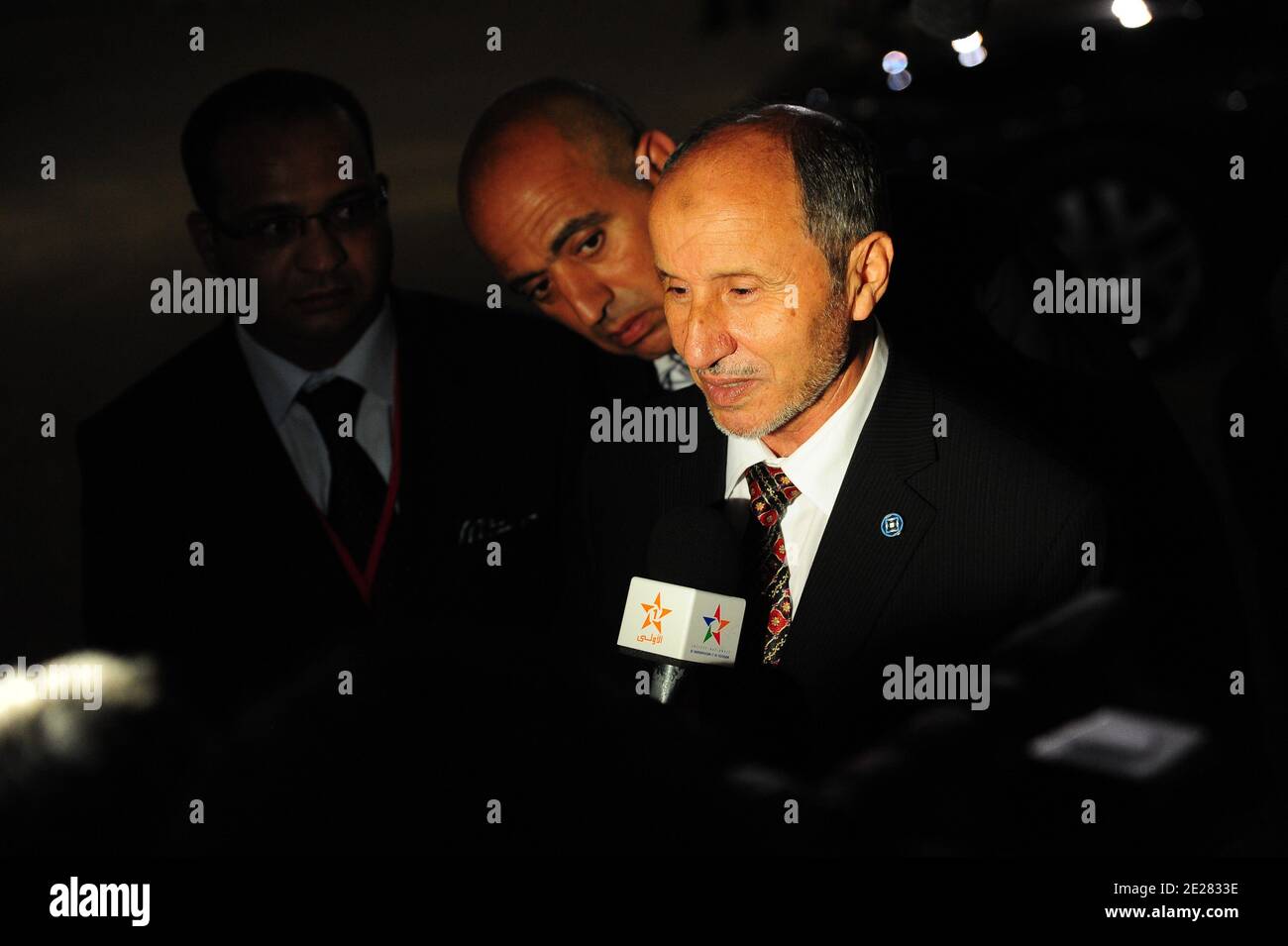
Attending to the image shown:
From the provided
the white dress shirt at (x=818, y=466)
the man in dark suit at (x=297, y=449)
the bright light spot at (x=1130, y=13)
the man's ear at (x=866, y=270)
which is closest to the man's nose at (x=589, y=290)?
the man in dark suit at (x=297, y=449)

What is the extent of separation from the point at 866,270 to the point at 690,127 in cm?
59

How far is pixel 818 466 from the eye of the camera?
2498 millimetres

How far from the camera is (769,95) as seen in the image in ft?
9.07

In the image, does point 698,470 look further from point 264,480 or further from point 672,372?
point 264,480

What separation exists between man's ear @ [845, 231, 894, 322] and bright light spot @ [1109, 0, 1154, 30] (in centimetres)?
87

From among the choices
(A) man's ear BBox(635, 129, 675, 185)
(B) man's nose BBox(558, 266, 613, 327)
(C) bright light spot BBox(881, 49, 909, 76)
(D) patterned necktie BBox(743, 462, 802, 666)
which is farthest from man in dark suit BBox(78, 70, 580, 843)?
(C) bright light spot BBox(881, 49, 909, 76)

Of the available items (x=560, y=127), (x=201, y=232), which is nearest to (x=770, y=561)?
(x=560, y=127)

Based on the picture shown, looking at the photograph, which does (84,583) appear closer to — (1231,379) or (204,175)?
(204,175)

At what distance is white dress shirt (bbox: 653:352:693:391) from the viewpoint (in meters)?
2.79

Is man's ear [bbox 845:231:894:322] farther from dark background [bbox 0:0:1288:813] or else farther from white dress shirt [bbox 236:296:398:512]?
white dress shirt [bbox 236:296:398:512]

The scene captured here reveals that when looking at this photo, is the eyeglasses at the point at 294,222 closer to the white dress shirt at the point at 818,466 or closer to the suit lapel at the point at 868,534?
the white dress shirt at the point at 818,466

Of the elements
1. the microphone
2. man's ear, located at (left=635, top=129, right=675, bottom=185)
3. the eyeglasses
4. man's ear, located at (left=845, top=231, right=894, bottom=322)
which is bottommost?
the microphone
